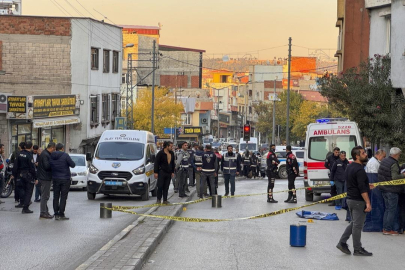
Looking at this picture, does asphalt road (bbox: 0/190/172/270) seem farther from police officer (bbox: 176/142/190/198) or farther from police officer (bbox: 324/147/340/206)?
police officer (bbox: 324/147/340/206)

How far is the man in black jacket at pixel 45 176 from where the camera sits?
54.9 ft

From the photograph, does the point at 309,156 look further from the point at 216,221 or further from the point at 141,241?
the point at 141,241

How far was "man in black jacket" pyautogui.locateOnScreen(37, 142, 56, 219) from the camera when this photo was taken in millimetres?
16719

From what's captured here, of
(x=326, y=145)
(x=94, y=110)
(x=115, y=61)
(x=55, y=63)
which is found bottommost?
(x=326, y=145)

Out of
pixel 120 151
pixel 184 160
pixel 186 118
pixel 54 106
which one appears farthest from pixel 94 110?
pixel 186 118

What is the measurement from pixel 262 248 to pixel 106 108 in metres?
41.9

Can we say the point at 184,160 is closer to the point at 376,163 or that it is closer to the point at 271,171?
the point at 271,171

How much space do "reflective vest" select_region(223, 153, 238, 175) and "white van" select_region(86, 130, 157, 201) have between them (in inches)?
105

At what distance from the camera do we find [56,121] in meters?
41.3

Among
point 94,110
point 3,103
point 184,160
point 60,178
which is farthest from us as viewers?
point 94,110

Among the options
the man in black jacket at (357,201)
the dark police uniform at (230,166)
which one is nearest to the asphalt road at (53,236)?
the man in black jacket at (357,201)

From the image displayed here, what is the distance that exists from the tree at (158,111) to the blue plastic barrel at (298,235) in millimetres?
66920

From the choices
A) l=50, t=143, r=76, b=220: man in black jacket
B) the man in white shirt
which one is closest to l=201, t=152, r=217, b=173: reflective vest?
l=50, t=143, r=76, b=220: man in black jacket

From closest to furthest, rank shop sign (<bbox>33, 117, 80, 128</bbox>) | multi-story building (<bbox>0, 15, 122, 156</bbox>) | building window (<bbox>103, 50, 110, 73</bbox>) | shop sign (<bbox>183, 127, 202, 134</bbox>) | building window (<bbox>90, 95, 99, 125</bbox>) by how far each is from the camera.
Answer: shop sign (<bbox>33, 117, 80, 128</bbox>)
multi-story building (<bbox>0, 15, 122, 156</bbox>)
building window (<bbox>90, 95, 99, 125</bbox>)
building window (<bbox>103, 50, 110, 73</bbox>)
shop sign (<bbox>183, 127, 202, 134</bbox>)
